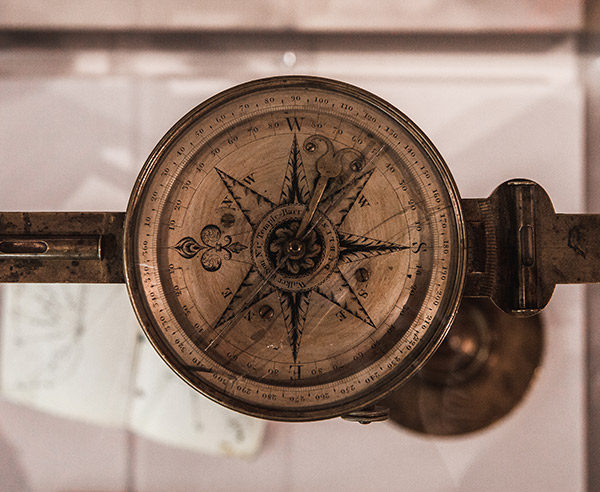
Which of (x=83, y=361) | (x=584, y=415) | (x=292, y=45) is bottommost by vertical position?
(x=584, y=415)

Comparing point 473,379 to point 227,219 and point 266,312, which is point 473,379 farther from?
point 227,219

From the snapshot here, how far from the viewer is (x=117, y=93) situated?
43.5 inches

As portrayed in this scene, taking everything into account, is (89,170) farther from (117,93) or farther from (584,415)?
(584,415)

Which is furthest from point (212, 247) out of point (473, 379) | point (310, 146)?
point (473, 379)

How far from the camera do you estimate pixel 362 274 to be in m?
0.73

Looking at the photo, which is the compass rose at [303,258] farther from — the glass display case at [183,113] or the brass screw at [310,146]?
the glass display case at [183,113]

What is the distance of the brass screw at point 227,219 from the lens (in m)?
0.74

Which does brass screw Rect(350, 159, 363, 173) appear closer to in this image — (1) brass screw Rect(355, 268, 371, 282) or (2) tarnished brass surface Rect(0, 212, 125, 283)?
(1) brass screw Rect(355, 268, 371, 282)

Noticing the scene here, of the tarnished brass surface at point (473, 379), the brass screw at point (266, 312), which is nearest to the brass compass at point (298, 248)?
the brass screw at point (266, 312)

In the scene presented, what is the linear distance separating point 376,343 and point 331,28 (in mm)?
733

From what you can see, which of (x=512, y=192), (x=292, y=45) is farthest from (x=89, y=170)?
(x=512, y=192)

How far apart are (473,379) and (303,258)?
0.58 m

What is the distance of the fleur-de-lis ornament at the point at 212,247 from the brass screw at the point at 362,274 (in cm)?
18

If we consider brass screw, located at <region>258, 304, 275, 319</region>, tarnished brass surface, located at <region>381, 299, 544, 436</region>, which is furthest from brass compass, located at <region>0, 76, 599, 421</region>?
tarnished brass surface, located at <region>381, 299, 544, 436</region>
